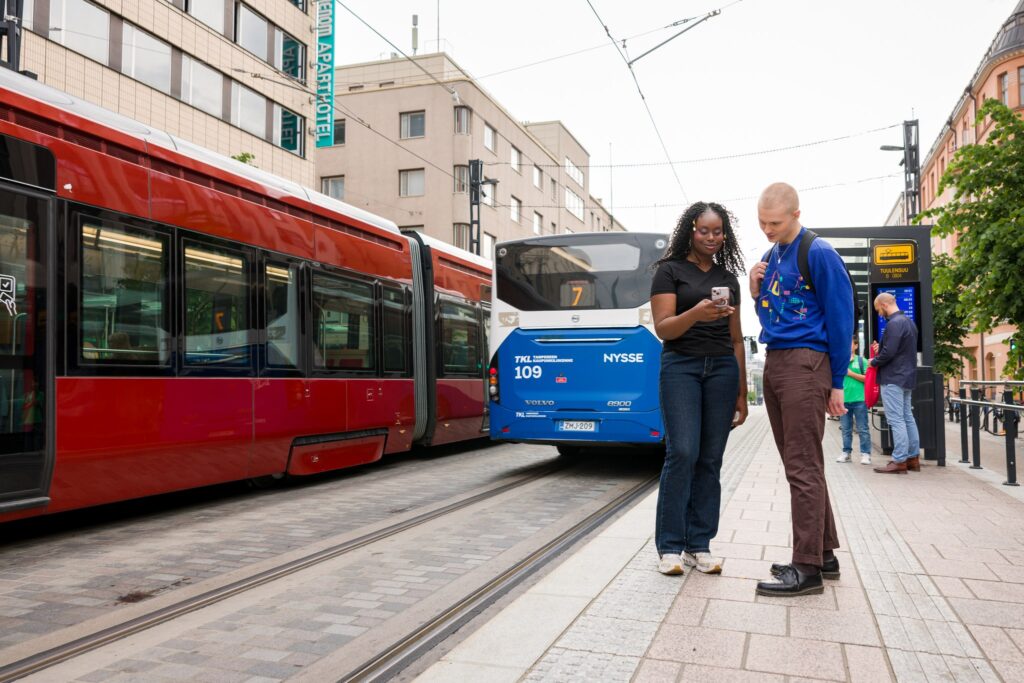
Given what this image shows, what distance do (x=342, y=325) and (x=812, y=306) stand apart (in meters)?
6.00

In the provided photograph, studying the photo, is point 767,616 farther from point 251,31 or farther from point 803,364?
point 251,31

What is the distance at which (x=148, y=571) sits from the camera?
16.3 ft

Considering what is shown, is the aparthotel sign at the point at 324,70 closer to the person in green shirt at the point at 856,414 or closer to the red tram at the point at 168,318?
the red tram at the point at 168,318

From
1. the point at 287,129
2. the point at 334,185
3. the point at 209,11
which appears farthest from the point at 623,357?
the point at 334,185

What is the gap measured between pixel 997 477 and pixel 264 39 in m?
25.1

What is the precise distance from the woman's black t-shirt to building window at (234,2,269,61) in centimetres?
2494

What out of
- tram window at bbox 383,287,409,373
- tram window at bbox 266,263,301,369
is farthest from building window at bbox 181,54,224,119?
tram window at bbox 266,263,301,369

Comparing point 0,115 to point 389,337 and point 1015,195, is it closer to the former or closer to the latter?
point 389,337

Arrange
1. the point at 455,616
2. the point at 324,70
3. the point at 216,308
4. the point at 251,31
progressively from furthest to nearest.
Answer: the point at 324,70 → the point at 251,31 → the point at 216,308 → the point at 455,616

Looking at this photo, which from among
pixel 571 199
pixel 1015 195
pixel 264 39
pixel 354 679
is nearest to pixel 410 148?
pixel 264 39

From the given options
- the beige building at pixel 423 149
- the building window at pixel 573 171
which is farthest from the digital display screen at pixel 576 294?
the building window at pixel 573 171

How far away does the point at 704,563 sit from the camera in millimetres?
4453

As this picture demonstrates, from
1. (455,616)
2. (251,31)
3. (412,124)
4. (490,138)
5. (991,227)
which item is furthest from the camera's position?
(490,138)

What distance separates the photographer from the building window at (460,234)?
39.4 meters
